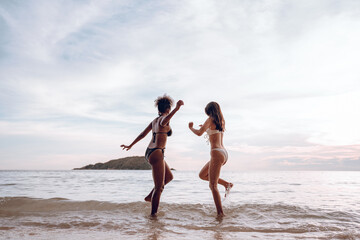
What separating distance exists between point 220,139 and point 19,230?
4.20 meters

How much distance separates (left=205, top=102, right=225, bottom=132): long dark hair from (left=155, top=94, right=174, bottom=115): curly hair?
852 millimetres

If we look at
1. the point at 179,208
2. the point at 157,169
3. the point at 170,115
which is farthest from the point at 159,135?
the point at 179,208

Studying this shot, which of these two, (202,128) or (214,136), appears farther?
(214,136)

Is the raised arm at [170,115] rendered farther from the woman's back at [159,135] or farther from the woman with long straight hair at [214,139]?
the woman with long straight hair at [214,139]

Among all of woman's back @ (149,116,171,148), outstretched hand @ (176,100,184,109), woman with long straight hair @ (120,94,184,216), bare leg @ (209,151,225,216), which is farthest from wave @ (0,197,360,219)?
outstretched hand @ (176,100,184,109)

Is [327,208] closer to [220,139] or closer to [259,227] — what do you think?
[259,227]

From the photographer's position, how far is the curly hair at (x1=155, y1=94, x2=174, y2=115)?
610 cm

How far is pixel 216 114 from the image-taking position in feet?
20.1

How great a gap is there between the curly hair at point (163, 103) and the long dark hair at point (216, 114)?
0.85 meters

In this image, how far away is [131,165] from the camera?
102 meters

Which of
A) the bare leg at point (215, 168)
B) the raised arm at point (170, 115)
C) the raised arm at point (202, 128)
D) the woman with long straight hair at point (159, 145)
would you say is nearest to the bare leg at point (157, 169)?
the woman with long straight hair at point (159, 145)

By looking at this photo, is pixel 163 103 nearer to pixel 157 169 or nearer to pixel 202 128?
pixel 202 128

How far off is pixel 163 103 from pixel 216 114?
118cm

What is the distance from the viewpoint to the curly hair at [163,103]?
6.10m
